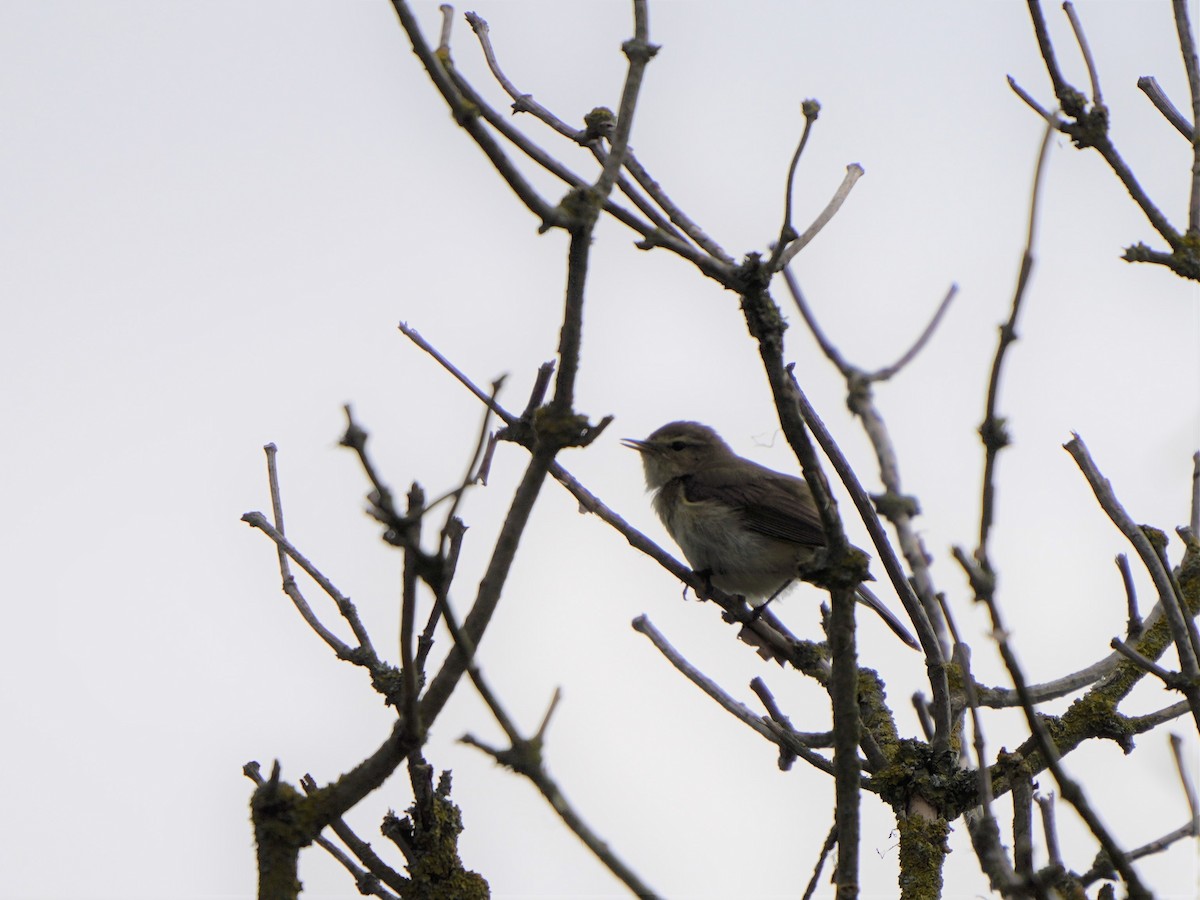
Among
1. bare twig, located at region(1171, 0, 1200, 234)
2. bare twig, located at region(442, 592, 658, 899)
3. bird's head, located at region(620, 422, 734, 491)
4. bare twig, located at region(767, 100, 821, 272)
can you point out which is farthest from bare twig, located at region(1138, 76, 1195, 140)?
bird's head, located at region(620, 422, 734, 491)

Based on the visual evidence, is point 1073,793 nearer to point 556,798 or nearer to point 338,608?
point 556,798

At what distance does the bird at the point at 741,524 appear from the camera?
841cm

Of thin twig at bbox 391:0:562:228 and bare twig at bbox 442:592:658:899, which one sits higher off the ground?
thin twig at bbox 391:0:562:228

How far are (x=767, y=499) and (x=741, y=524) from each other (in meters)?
0.34

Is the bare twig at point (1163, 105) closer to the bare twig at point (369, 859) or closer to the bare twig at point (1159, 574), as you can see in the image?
the bare twig at point (1159, 574)

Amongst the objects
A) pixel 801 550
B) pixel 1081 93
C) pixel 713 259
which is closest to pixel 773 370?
pixel 713 259

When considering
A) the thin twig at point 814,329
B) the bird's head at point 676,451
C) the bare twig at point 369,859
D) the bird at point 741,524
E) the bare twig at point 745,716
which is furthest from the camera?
the bird's head at point 676,451

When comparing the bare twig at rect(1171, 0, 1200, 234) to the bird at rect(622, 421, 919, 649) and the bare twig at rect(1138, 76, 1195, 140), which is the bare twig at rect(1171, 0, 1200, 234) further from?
the bird at rect(622, 421, 919, 649)

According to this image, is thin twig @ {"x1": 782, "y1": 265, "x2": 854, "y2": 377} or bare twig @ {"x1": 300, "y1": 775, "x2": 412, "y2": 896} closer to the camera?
thin twig @ {"x1": 782, "y1": 265, "x2": 854, "y2": 377}

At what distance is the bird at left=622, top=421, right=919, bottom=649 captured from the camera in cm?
841

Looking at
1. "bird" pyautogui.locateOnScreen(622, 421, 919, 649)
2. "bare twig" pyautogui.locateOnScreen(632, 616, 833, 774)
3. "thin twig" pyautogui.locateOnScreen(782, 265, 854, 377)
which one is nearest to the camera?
"thin twig" pyautogui.locateOnScreen(782, 265, 854, 377)

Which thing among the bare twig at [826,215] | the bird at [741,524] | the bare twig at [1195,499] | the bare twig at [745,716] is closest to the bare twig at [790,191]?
the bare twig at [826,215]

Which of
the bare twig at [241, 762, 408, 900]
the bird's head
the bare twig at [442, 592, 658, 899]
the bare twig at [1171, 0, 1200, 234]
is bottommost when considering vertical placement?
the bare twig at [442, 592, 658, 899]

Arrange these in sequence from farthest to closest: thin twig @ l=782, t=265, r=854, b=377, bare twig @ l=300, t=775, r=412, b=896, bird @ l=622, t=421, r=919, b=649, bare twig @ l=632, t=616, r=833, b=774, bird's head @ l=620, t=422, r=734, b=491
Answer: bird's head @ l=620, t=422, r=734, b=491 < bird @ l=622, t=421, r=919, b=649 < bare twig @ l=632, t=616, r=833, b=774 < bare twig @ l=300, t=775, r=412, b=896 < thin twig @ l=782, t=265, r=854, b=377
